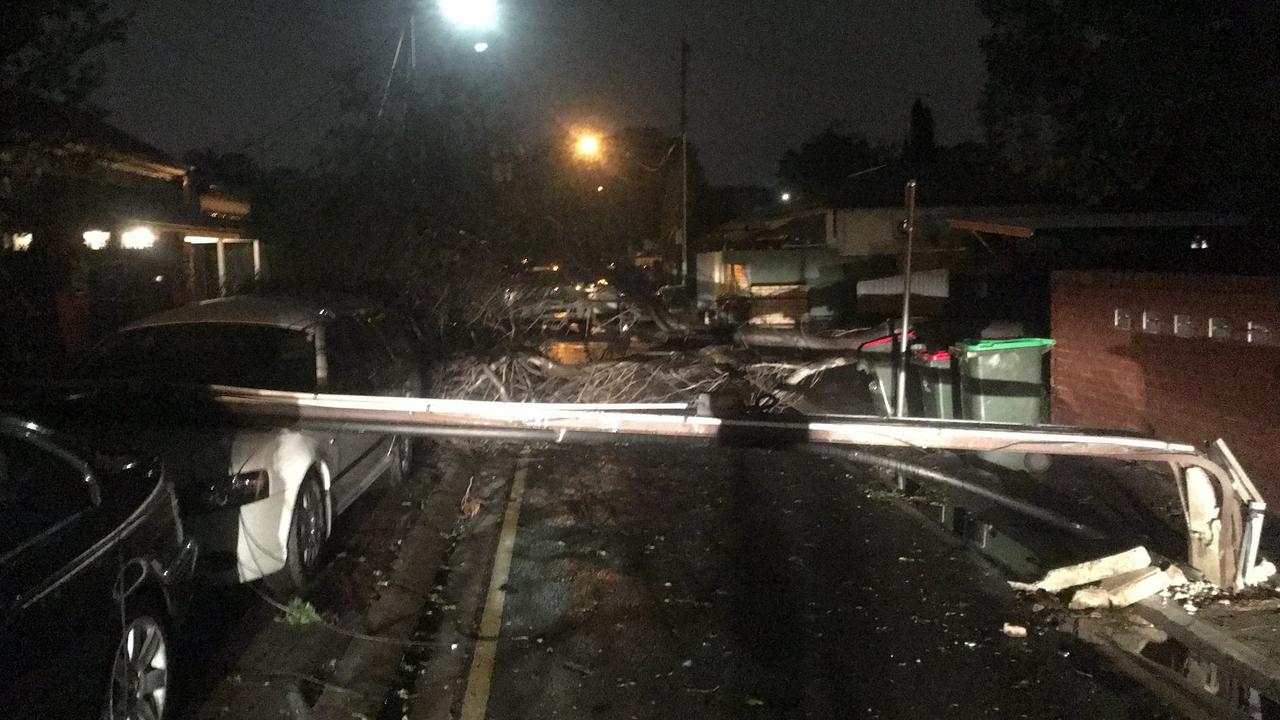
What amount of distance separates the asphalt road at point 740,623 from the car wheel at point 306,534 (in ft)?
2.86

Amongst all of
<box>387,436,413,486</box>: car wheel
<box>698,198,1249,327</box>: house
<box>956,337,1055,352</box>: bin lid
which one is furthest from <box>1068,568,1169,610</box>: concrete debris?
<box>387,436,413,486</box>: car wheel

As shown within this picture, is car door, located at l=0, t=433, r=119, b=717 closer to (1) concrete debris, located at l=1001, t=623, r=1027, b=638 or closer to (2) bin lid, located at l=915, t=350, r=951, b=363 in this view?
(1) concrete debris, located at l=1001, t=623, r=1027, b=638

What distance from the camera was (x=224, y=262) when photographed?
22391 mm

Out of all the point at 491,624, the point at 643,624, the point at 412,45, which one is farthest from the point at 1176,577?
the point at 412,45

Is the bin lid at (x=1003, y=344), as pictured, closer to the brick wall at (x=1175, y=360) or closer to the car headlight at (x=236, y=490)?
the brick wall at (x=1175, y=360)

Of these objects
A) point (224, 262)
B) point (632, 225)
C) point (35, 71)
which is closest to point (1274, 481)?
point (35, 71)

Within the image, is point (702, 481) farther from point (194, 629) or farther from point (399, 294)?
point (399, 294)

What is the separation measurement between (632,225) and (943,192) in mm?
29669

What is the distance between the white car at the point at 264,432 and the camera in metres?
6.42

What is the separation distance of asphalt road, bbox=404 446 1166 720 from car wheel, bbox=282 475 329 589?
87cm

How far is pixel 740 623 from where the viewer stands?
21.7 ft

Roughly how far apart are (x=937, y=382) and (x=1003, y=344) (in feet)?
2.73

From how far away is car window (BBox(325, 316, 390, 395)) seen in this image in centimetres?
880

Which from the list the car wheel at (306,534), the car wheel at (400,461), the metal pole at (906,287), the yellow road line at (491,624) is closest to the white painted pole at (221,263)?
the car wheel at (400,461)
